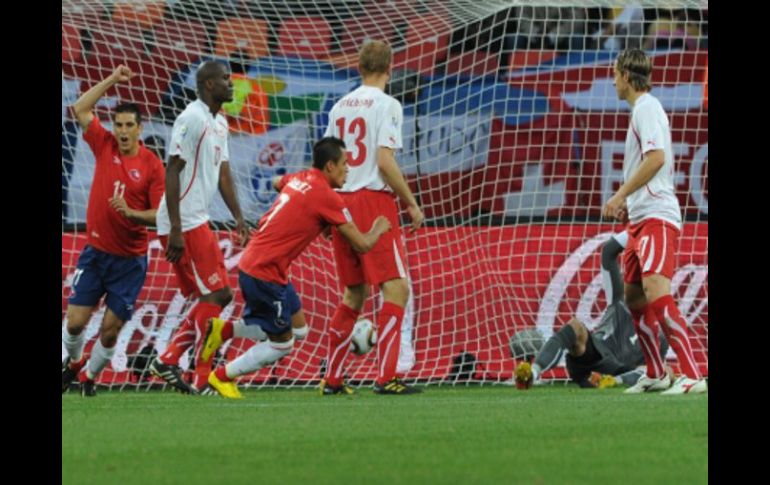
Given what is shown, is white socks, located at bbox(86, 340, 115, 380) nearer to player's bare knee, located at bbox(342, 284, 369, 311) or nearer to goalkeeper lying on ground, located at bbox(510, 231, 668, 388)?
player's bare knee, located at bbox(342, 284, 369, 311)

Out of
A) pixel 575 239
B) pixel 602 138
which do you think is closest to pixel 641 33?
pixel 602 138

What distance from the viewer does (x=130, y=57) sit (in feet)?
39.0

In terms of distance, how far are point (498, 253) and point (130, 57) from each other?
10.7 feet

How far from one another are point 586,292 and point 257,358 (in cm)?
354

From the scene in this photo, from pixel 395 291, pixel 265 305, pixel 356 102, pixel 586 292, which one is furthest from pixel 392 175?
pixel 586 292

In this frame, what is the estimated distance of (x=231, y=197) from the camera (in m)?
10.3

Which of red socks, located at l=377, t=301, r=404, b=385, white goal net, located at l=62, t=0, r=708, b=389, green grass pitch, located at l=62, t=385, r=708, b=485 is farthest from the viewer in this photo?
white goal net, located at l=62, t=0, r=708, b=389

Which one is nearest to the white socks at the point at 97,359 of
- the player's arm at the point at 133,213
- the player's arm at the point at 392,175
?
the player's arm at the point at 133,213

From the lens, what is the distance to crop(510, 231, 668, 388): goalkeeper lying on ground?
420 inches

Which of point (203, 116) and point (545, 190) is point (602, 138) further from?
point (203, 116)

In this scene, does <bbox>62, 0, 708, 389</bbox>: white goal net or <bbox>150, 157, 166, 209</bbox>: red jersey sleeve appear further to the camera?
<bbox>62, 0, 708, 389</bbox>: white goal net

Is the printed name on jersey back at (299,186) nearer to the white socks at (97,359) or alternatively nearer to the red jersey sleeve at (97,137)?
the red jersey sleeve at (97,137)

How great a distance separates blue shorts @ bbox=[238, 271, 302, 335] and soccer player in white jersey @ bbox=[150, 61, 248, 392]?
1.21 ft

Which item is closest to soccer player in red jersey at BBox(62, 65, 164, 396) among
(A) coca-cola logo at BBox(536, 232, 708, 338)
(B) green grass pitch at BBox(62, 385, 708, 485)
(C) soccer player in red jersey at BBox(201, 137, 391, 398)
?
(C) soccer player in red jersey at BBox(201, 137, 391, 398)
